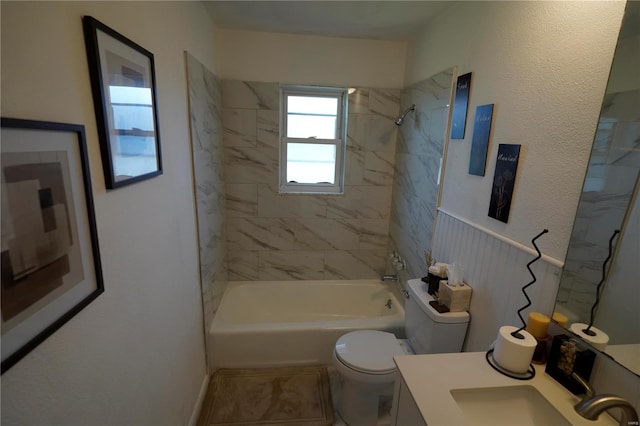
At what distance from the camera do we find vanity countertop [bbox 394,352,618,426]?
84 cm

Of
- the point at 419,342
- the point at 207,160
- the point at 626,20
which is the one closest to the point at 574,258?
the point at 626,20

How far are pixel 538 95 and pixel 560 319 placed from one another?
836 mm

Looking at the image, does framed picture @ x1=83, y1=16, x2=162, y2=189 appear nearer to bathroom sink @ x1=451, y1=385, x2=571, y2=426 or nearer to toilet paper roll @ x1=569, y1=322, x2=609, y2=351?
bathroom sink @ x1=451, y1=385, x2=571, y2=426

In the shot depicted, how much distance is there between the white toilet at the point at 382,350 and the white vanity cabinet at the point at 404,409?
1.87 ft

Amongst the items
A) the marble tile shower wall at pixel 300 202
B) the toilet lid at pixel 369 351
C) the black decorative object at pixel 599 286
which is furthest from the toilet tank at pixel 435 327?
the marble tile shower wall at pixel 300 202

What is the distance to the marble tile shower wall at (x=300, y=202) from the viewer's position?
252cm

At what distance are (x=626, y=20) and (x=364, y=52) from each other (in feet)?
6.17

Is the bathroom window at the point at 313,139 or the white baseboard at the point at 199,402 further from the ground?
the bathroom window at the point at 313,139

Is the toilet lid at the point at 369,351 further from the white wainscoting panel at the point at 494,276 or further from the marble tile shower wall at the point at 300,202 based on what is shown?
the marble tile shower wall at the point at 300,202

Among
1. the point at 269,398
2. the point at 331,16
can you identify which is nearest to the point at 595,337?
the point at 269,398

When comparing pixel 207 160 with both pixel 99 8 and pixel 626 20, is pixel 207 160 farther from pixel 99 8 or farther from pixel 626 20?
pixel 626 20

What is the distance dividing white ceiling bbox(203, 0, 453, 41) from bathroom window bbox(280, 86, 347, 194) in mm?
469

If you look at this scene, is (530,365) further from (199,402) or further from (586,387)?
(199,402)

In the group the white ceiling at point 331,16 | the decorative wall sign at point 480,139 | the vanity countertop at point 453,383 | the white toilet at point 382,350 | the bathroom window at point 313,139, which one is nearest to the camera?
the vanity countertop at point 453,383
